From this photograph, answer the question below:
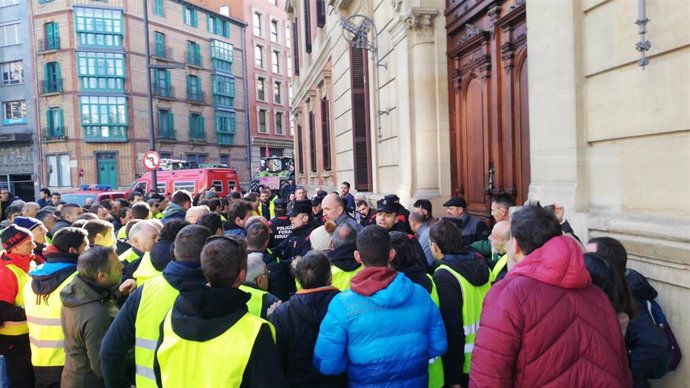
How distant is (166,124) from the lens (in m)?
41.1

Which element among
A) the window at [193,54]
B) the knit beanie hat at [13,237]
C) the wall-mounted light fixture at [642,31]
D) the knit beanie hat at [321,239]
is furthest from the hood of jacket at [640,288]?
the window at [193,54]

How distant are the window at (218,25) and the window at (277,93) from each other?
7162mm

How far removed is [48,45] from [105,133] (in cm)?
723

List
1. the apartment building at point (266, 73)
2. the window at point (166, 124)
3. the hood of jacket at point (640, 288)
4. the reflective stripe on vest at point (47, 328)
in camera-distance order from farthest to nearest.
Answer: the apartment building at point (266, 73) < the window at point (166, 124) < the reflective stripe on vest at point (47, 328) < the hood of jacket at point (640, 288)

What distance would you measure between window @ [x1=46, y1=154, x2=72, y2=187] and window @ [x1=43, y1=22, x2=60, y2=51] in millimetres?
7554

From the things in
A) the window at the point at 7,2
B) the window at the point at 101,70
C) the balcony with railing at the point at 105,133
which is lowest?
the balcony with railing at the point at 105,133

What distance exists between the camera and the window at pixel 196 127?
43213mm

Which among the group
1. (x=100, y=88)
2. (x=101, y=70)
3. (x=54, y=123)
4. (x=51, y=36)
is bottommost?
(x=54, y=123)

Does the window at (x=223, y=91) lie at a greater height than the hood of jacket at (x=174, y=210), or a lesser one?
greater

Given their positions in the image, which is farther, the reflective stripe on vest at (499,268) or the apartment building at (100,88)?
the apartment building at (100,88)

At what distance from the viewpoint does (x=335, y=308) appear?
295cm

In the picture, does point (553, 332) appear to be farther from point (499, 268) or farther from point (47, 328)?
point (47, 328)

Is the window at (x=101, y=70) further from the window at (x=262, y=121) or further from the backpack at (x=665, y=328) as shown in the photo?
the backpack at (x=665, y=328)

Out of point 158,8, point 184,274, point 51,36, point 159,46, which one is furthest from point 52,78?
point 184,274
